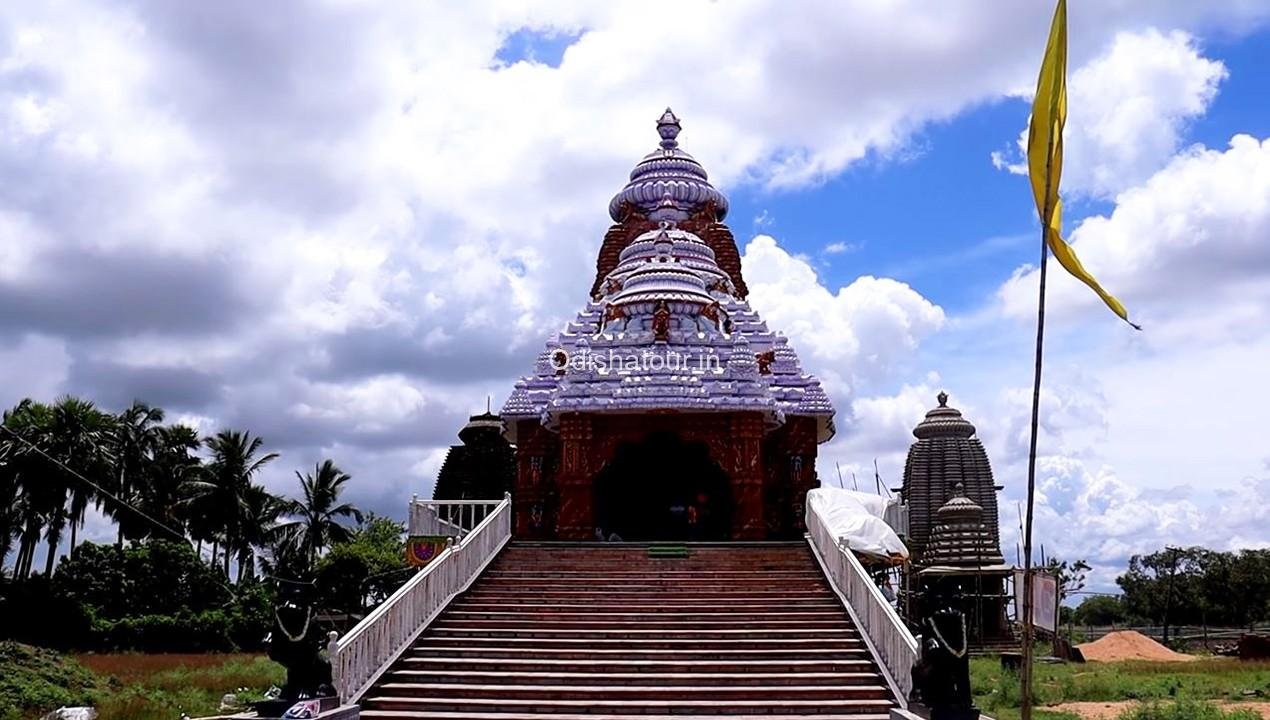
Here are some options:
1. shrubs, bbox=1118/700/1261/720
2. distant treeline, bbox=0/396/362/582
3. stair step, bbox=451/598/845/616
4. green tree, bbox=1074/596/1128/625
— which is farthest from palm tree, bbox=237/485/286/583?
A: green tree, bbox=1074/596/1128/625

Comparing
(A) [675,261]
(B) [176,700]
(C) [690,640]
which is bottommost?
(B) [176,700]

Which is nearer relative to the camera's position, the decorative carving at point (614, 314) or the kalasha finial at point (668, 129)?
the decorative carving at point (614, 314)

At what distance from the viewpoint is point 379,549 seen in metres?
37.4

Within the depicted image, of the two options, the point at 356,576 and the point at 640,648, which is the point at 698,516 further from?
the point at 356,576

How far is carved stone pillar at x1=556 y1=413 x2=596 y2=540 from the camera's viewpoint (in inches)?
752

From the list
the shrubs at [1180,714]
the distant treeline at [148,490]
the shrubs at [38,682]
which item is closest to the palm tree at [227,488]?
the distant treeline at [148,490]

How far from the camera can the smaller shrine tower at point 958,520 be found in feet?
89.2

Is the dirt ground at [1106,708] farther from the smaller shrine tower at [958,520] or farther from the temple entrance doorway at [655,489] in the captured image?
the temple entrance doorway at [655,489]

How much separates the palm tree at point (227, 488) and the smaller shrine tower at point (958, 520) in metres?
23.3

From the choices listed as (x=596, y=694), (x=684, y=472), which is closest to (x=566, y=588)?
(x=596, y=694)

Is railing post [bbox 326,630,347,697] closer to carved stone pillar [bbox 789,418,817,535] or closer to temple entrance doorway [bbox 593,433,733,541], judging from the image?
temple entrance doorway [bbox 593,433,733,541]

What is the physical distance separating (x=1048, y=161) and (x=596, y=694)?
7.07m

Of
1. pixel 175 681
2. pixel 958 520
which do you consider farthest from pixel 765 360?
pixel 175 681

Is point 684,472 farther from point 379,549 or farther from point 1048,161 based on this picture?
point 379,549
